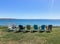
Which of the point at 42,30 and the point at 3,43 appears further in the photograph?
the point at 42,30

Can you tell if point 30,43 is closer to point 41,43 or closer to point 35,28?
point 41,43

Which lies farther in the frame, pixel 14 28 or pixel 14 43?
pixel 14 28

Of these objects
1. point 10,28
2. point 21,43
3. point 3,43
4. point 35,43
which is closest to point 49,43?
point 35,43

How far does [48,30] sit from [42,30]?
65 cm

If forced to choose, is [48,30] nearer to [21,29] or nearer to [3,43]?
[21,29]

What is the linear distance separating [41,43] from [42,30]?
653cm

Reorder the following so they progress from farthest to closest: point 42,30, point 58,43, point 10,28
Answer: point 10,28, point 42,30, point 58,43

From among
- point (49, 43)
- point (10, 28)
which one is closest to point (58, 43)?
point (49, 43)

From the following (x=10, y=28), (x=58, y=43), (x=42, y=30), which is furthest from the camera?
(x=10, y=28)

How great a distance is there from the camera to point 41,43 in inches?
378

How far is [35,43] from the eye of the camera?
31.5 feet

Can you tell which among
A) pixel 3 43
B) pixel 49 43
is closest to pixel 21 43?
pixel 3 43

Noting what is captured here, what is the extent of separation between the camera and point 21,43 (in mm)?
9641

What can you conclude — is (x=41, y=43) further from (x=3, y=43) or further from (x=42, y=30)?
(x=42, y=30)
